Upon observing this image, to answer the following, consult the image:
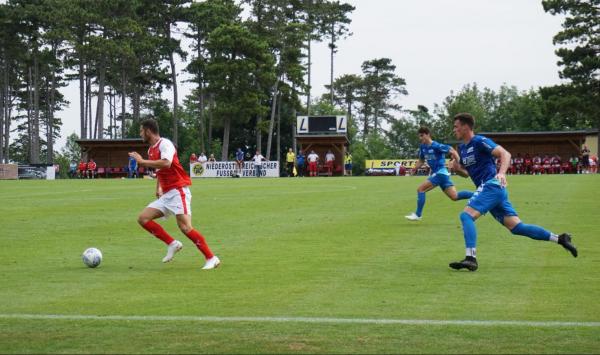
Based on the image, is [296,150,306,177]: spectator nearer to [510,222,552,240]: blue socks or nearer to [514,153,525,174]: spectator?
[514,153,525,174]: spectator

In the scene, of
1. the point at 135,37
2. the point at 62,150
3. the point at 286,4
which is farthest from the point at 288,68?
the point at 62,150

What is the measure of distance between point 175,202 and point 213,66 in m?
68.0

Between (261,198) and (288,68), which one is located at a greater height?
(288,68)

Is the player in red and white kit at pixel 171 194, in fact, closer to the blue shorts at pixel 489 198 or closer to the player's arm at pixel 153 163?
the player's arm at pixel 153 163

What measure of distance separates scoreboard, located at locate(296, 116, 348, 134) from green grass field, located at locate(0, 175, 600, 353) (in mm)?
51340

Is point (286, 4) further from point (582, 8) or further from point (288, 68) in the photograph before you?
point (582, 8)

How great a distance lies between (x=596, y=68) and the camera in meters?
67.0

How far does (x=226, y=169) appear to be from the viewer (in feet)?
212

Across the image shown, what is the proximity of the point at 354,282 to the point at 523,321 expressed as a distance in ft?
9.34

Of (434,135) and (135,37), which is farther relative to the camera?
(434,135)

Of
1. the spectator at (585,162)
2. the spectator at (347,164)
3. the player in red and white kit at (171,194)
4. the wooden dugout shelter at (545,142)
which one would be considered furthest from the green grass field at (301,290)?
the wooden dugout shelter at (545,142)

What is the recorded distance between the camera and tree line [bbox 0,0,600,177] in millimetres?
70188

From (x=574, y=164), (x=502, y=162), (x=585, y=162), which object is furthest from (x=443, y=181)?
(x=574, y=164)

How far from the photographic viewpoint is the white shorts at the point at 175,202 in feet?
37.8
